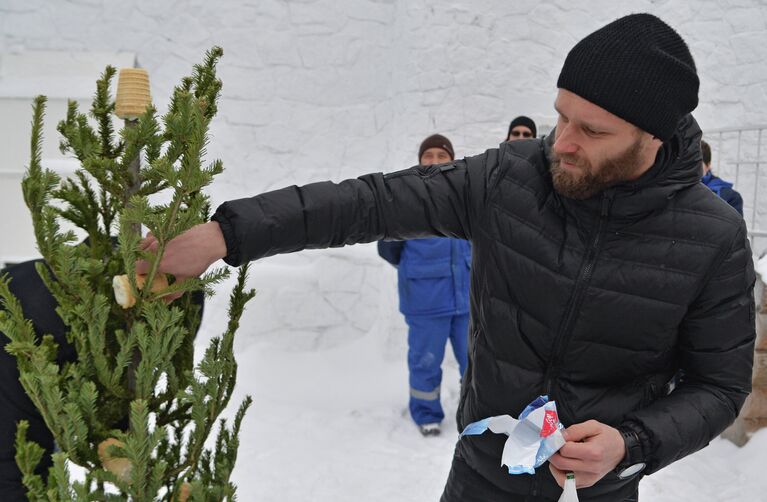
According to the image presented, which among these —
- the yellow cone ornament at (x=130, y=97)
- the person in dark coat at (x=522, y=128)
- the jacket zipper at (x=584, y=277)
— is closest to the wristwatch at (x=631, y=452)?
the jacket zipper at (x=584, y=277)

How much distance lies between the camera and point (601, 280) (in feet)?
4.93

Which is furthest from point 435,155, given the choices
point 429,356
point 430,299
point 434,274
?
point 429,356

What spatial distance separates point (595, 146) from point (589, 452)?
2.19ft

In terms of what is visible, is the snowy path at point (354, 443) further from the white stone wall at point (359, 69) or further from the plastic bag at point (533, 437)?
the plastic bag at point (533, 437)

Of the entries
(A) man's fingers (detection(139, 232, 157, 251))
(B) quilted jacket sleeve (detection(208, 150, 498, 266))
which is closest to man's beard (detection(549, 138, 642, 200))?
Answer: (B) quilted jacket sleeve (detection(208, 150, 498, 266))

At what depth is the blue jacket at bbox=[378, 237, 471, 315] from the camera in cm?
Answer: 441

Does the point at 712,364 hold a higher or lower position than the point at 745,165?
higher

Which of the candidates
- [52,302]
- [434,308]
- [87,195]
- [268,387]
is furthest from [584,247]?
[268,387]

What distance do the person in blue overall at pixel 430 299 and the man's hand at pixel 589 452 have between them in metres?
2.98

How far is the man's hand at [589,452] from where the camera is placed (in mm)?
1378

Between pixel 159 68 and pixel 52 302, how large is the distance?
14.7 feet

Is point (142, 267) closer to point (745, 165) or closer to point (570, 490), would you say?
point (570, 490)

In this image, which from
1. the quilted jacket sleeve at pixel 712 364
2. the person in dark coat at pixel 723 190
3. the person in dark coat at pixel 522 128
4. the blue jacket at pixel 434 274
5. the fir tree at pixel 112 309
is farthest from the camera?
the person in dark coat at pixel 522 128

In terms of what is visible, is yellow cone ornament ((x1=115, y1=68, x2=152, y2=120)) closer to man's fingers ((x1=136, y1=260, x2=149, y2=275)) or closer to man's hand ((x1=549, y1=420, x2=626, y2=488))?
man's fingers ((x1=136, y1=260, x2=149, y2=275))
